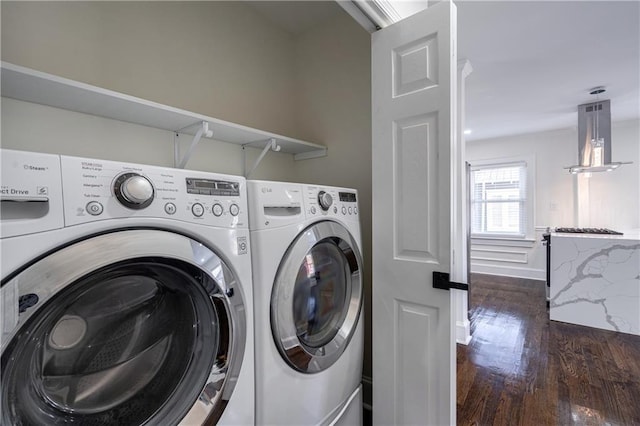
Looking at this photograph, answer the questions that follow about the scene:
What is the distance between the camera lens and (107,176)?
62 centimetres

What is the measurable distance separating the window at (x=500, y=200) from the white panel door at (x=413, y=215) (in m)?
4.60

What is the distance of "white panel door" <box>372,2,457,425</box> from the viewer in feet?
3.59

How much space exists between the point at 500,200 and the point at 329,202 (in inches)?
199

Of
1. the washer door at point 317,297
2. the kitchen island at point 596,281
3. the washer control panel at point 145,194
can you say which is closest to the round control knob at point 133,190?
the washer control panel at point 145,194

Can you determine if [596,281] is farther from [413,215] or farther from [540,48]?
[413,215]

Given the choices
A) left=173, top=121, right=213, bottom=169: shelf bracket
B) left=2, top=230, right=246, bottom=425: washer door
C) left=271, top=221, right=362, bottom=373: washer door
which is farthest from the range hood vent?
left=2, top=230, right=246, bottom=425: washer door

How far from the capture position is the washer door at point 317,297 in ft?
3.14

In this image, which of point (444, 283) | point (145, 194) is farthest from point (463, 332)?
point (145, 194)

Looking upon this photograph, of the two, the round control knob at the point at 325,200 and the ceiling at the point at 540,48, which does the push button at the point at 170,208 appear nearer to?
the round control knob at the point at 325,200

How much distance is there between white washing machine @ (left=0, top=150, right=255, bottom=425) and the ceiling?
1720 mm

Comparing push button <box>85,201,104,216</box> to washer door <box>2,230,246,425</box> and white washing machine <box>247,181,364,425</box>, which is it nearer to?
washer door <box>2,230,246,425</box>

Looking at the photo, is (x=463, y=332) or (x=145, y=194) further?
(x=463, y=332)

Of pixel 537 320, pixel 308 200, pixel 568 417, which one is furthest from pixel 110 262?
pixel 537 320

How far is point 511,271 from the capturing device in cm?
486
